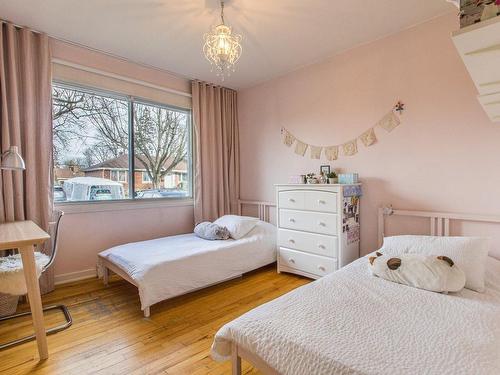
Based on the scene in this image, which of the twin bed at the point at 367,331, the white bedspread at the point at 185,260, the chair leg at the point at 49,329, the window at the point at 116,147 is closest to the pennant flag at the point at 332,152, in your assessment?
the white bedspread at the point at 185,260

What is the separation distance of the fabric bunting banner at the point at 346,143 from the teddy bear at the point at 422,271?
1377 mm

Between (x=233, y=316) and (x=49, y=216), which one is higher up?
(x=49, y=216)

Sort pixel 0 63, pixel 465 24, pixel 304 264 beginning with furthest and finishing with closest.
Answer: pixel 304 264
pixel 0 63
pixel 465 24

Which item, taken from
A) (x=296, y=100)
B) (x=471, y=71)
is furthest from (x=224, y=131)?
(x=471, y=71)

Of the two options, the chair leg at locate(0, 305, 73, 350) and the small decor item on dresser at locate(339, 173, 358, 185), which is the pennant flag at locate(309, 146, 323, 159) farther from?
the chair leg at locate(0, 305, 73, 350)

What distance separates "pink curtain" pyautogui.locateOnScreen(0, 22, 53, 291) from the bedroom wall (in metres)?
0.21

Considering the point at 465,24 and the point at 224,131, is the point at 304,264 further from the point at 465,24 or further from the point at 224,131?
the point at 465,24

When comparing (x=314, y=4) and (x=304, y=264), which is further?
(x=304, y=264)

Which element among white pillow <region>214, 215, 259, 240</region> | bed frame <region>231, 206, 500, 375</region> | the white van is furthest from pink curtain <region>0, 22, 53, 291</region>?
bed frame <region>231, 206, 500, 375</region>

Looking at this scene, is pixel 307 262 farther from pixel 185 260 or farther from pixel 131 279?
pixel 131 279

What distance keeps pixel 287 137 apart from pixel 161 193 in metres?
1.81

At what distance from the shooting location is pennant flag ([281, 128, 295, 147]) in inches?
133

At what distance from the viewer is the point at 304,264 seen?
109 inches

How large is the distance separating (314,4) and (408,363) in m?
2.38
